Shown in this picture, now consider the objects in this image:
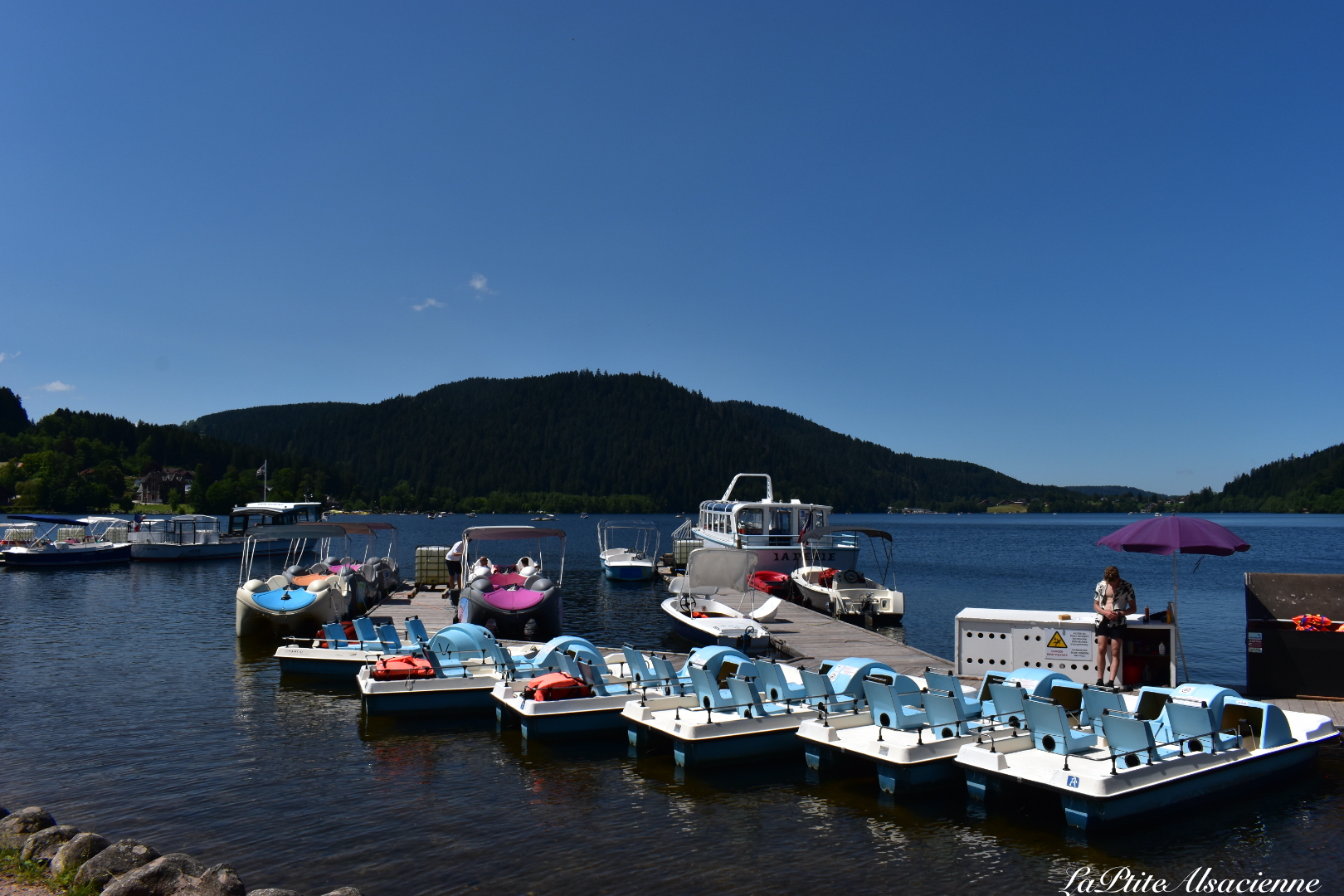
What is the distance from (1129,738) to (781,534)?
34.3 metres

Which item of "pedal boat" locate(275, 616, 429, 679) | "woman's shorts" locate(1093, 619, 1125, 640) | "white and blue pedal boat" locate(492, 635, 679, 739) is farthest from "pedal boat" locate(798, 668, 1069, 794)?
"pedal boat" locate(275, 616, 429, 679)

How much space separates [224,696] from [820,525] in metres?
30.8

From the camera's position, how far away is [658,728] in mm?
12188

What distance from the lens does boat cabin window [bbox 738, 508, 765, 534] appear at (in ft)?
145

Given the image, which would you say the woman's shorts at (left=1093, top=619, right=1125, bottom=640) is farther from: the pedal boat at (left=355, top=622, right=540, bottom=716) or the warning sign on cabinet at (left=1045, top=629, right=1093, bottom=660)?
the pedal boat at (left=355, top=622, right=540, bottom=716)

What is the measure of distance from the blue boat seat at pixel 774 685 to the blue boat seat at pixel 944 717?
7.15 ft

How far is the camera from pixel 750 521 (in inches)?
1797

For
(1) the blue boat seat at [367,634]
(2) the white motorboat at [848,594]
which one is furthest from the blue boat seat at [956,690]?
(2) the white motorboat at [848,594]

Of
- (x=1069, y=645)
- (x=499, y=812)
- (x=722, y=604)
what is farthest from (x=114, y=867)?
(x=722, y=604)

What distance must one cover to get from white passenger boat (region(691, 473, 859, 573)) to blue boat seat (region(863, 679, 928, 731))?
28.2m

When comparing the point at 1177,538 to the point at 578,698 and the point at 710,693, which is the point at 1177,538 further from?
the point at 578,698

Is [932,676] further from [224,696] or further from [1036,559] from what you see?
[1036,559]

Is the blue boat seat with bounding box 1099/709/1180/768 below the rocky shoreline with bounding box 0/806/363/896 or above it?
above

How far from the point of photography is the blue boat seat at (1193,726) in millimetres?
9984
